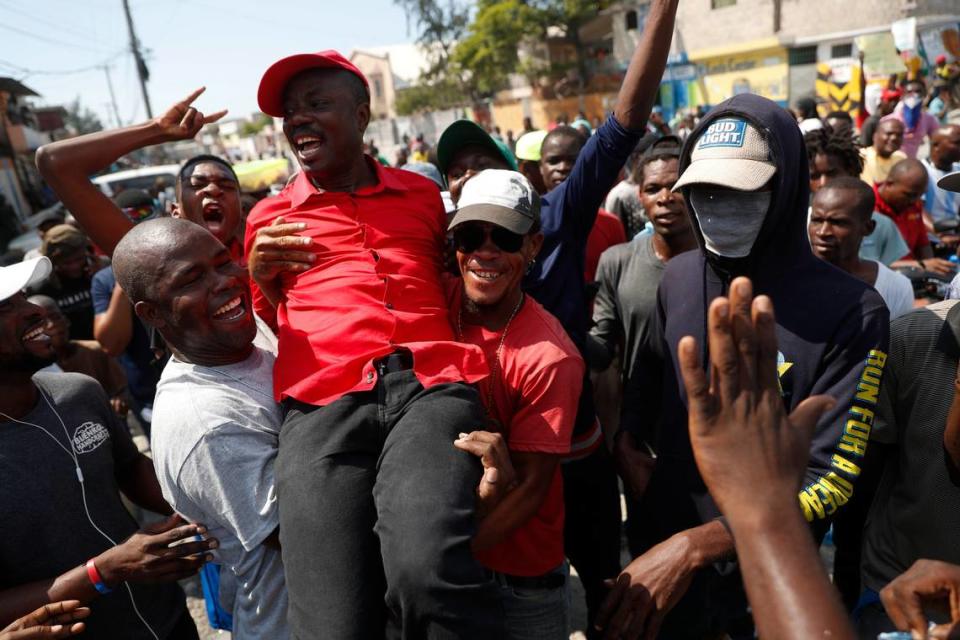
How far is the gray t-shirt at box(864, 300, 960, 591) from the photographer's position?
186 centimetres

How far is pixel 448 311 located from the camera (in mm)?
2420

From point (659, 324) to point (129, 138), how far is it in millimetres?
2196

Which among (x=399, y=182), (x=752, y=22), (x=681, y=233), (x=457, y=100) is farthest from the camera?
(x=457, y=100)

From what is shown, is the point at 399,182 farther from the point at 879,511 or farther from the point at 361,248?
the point at 879,511

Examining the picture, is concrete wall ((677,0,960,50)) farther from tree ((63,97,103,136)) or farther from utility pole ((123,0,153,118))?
tree ((63,97,103,136))

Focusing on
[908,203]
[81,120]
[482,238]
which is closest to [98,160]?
[482,238]

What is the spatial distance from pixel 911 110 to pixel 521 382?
1138 cm

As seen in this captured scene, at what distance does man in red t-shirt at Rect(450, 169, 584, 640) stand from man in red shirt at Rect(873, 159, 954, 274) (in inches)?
160

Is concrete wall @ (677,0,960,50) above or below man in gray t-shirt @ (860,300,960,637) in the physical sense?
above

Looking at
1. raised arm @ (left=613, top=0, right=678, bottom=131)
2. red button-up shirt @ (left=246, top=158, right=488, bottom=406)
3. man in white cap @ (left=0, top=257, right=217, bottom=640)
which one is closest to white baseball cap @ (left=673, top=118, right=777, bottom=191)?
raised arm @ (left=613, top=0, right=678, bottom=131)

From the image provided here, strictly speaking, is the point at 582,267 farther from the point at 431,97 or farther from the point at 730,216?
the point at 431,97

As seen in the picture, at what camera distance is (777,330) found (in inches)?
76.6

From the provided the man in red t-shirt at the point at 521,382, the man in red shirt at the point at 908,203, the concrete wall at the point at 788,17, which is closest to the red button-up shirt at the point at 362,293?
the man in red t-shirt at the point at 521,382

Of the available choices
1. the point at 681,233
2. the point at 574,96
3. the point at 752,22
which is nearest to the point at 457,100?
the point at 574,96
